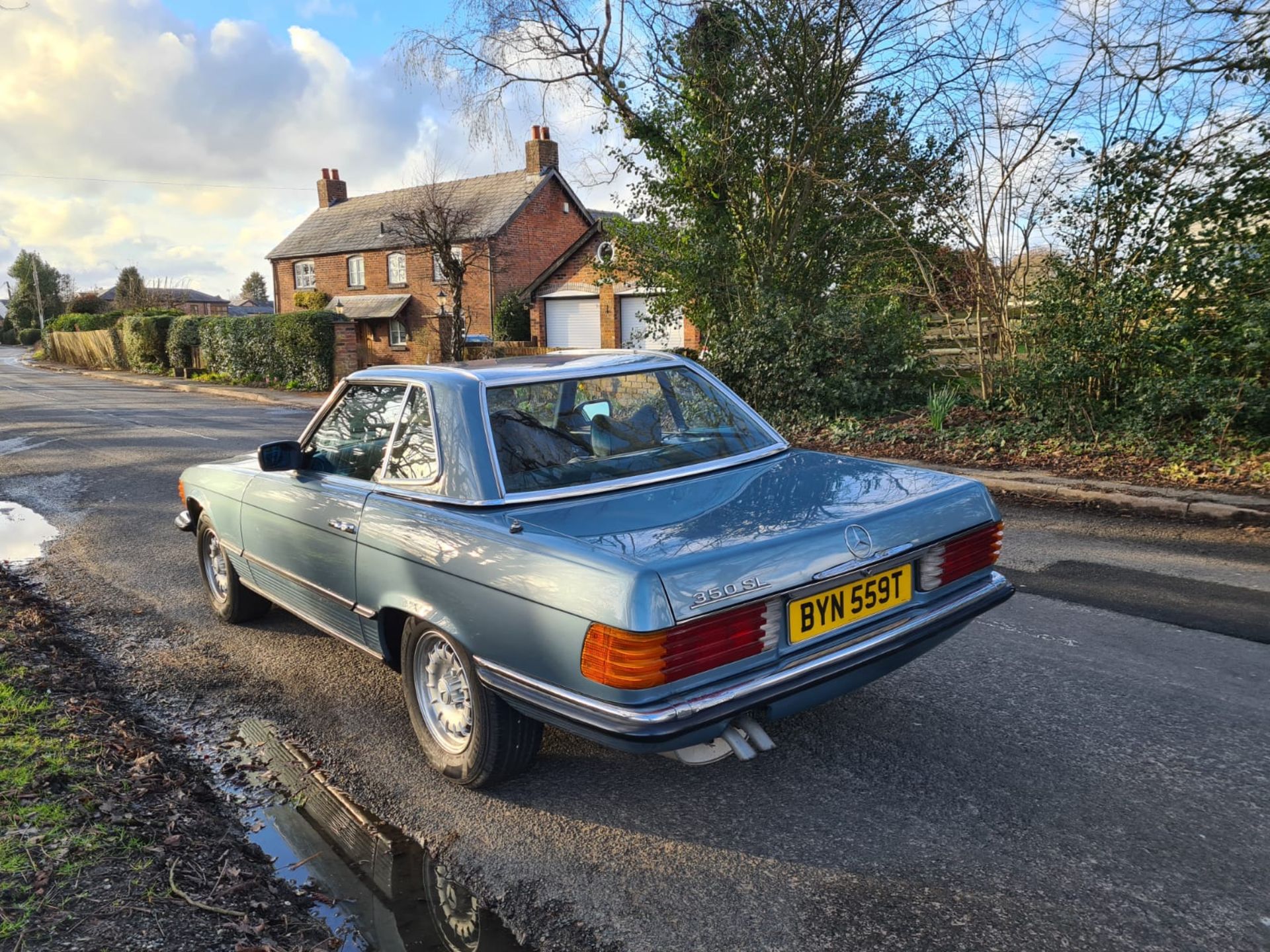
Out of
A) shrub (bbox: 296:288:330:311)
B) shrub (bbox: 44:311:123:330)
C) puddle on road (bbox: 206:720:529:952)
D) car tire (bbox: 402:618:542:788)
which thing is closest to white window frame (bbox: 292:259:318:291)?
shrub (bbox: 296:288:330:311)

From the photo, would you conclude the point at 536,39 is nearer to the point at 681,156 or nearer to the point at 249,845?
the point at 681,156

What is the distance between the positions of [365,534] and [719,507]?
1429mm

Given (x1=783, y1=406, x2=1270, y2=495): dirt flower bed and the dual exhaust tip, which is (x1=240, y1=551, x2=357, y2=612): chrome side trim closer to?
the dual exhaust tip

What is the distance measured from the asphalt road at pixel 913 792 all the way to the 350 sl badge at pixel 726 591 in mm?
896

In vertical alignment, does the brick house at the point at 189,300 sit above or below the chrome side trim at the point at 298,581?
above

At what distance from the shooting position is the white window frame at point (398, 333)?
121 feet

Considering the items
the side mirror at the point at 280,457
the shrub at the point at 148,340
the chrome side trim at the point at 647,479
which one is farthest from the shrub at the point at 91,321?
the chrome side trim at the point at 647,479

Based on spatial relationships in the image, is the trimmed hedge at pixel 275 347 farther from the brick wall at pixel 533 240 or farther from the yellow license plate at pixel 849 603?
the yellow license plate at pixel 849 603

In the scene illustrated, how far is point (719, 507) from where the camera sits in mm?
3047

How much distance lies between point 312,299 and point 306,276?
206 centimetres

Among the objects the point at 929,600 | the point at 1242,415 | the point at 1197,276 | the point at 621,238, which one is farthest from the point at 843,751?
the point at 621,238

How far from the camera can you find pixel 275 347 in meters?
25.7

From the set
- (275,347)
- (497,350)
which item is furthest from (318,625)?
(275,347)

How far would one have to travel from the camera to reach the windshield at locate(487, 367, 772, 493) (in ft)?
10.8
